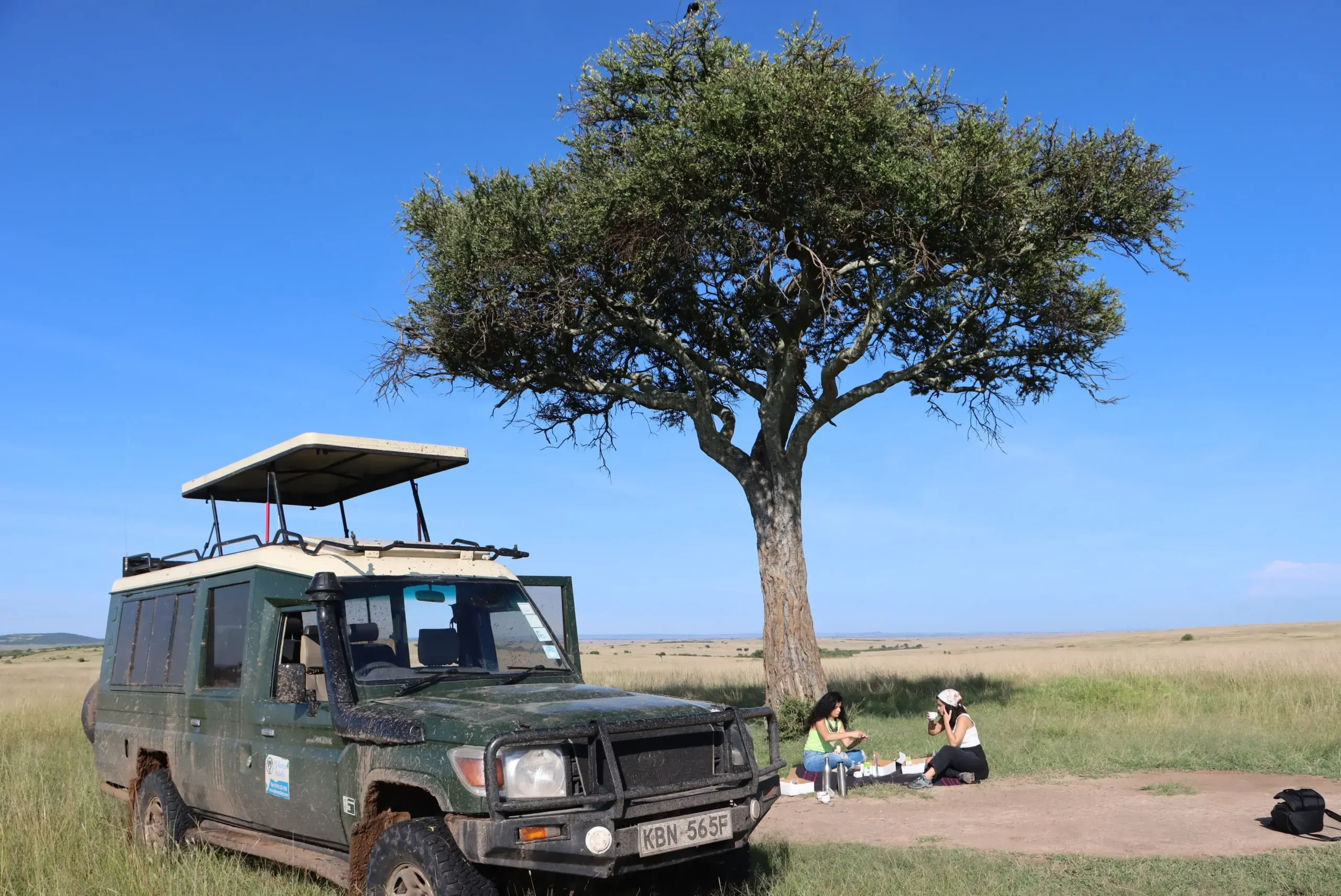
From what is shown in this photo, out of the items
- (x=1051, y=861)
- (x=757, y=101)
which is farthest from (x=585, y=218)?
(x=1051, y=861)

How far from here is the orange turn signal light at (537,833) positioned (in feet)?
18.0

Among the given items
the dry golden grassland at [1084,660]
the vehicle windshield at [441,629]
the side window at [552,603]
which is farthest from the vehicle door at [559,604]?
the dry golden grassland at [1084,660]

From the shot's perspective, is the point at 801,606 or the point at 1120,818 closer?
the point at 1120,818

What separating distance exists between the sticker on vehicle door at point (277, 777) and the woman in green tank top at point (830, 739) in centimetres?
616

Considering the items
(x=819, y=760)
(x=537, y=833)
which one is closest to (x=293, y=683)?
(x=537, y=833)

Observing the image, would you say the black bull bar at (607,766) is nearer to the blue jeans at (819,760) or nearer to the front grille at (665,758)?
the front grille at (665,758)

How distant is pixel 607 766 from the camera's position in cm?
577

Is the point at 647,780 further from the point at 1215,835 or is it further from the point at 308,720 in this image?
the point at 1215,835

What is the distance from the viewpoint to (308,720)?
695cm

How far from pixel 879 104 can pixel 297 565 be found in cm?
1208

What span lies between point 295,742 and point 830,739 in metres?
6.62

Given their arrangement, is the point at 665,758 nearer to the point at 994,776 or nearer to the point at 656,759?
the point at 656,759

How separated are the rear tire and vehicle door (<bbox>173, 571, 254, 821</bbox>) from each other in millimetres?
120

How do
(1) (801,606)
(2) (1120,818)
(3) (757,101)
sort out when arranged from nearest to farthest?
1. (2) (1120,818)
2. (3) (757,101)
3. (1) (801,606)
